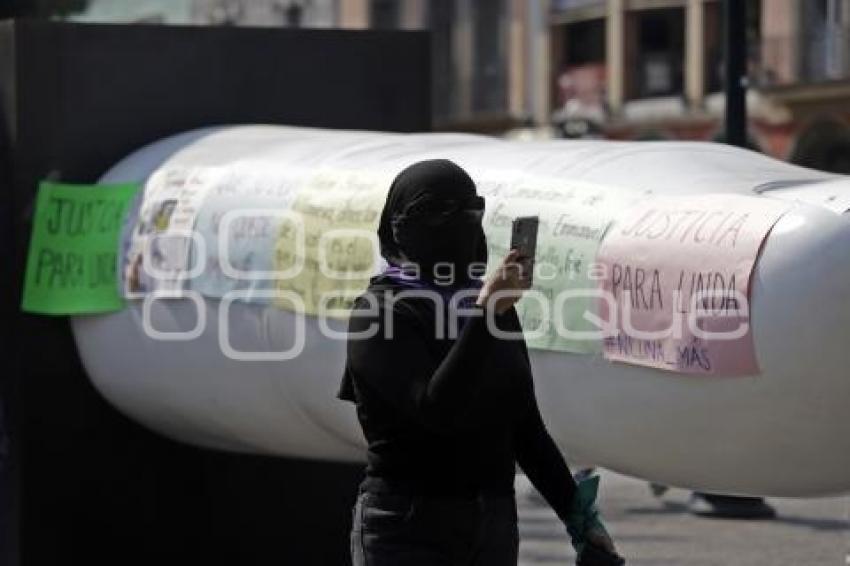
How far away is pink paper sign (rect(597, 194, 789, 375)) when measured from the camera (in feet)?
16.7

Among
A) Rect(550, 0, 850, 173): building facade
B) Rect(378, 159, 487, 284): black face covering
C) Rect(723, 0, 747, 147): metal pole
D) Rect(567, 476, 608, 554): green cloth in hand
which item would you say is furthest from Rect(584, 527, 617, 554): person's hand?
Rect(550, 0, 850, 173): building facade

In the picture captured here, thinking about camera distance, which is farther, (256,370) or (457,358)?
(256,370)

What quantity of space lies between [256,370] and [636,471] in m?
1.68

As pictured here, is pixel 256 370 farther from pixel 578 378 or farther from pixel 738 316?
pixel 738 316

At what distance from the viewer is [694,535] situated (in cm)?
1005

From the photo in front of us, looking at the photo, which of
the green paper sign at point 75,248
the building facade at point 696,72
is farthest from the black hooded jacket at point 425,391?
the building facade at point 696,72

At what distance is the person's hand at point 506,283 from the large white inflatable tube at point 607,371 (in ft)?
3.23

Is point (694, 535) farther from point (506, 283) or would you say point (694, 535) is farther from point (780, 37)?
point (780, 37)

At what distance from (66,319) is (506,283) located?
376 centimetres

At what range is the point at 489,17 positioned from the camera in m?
41.3

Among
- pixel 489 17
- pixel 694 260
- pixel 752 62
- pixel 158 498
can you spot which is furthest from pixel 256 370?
pixel 489 17

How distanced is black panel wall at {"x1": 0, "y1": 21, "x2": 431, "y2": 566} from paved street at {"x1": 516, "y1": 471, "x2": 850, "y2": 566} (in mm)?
1689

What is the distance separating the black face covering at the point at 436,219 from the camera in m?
4.43

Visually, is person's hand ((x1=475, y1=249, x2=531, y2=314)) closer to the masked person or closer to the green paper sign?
the masked person
